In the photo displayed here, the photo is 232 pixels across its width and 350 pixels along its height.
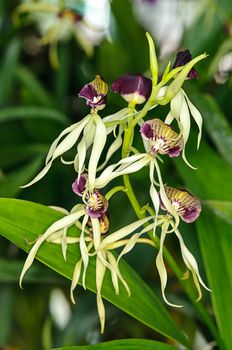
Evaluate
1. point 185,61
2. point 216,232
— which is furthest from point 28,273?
point 185,61

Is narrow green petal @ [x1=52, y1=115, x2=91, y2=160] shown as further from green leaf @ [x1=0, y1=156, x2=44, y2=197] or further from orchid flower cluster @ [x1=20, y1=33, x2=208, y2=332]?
green leaf @ [x1=0, y1=156, x2=44, y2=197]

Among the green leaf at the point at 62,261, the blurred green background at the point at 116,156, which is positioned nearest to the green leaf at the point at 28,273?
the blurred green background at the point at 116,156

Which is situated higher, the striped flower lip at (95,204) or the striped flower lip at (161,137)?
the striped flower lip at (161,137)

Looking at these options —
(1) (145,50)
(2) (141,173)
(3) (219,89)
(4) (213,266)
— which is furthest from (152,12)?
(4) (213,266)

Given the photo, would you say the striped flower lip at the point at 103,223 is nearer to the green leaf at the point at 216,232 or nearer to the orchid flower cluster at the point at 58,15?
the green leaf at the point at 216,232

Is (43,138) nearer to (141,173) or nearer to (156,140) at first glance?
(141,173)

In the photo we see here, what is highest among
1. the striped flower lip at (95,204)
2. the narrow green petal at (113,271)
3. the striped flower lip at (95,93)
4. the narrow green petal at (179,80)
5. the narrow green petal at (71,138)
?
the narrow green petal at (179,80)

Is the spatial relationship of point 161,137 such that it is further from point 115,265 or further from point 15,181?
point 15,181
